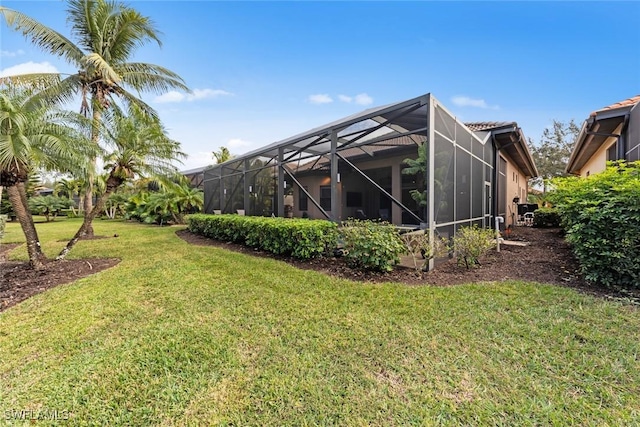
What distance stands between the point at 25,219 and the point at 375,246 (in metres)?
7.45

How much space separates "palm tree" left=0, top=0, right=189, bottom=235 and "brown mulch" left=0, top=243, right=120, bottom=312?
16.6 feet

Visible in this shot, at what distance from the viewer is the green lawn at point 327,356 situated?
204 cm

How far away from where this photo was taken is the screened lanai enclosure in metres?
→ 5.71

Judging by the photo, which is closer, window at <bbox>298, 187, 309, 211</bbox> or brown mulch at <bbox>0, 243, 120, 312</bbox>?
brown mulch at <bbox>0, 243, 120, 312</bbox>

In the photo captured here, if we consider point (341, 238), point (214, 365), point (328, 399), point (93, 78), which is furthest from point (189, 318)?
point (93, 78)

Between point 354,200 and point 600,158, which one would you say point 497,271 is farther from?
point 600,158

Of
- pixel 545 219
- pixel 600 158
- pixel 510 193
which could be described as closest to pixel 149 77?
pixel 510 193

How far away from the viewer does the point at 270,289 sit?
14.9ft

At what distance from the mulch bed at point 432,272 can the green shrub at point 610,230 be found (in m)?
0.29

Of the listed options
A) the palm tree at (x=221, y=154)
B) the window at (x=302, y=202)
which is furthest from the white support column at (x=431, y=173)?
the palm tree at (x=221, y=154)

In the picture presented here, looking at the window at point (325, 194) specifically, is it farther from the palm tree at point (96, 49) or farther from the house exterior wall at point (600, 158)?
the palm tree at point (96, 49)

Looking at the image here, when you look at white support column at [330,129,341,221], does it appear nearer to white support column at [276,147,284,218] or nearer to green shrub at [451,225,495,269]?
white support column at [276,147,284,218]

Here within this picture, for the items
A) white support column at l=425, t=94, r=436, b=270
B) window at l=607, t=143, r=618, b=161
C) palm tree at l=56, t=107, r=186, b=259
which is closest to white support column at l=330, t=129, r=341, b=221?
white support column at l=425, t=94, r=436, b=270

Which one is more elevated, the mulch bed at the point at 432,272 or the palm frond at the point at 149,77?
the palm frond at the point at 149,77
